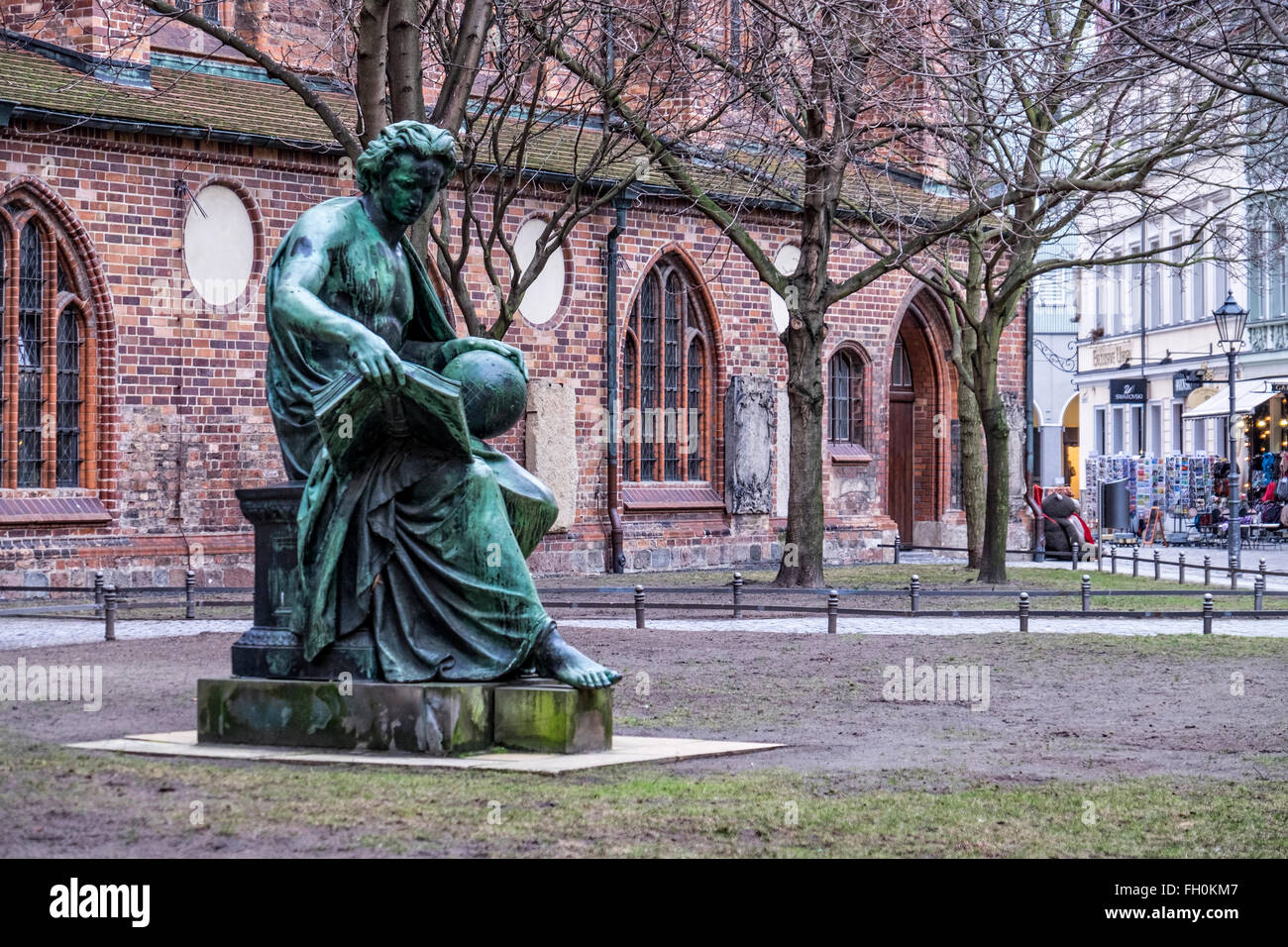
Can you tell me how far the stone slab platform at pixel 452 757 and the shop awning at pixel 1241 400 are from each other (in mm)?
36713

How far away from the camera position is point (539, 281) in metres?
30.3

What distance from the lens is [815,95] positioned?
23047 mm

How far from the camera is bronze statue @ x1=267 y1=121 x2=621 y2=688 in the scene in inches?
345

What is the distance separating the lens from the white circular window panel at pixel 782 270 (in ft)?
112

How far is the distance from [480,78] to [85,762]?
80.7ft

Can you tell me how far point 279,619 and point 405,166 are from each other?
7.31ft

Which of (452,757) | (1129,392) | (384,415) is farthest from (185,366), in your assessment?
(1129,392)

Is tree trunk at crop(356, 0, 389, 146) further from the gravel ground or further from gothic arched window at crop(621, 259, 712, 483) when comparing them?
gothic arched window at crop(621, 259, 712, 483)

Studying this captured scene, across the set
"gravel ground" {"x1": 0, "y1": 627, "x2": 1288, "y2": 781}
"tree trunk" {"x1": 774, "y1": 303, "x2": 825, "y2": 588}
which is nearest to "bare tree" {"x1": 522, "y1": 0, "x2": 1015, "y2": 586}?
"tree trunk" {"x1": 774, "y1": 303, "x2": 825, "y2": 588}

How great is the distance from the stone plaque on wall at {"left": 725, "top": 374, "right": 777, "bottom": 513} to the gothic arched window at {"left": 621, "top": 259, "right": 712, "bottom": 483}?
0.38m

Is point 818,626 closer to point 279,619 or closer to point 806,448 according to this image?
point 806,448

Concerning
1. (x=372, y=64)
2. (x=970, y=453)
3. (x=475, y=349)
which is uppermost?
(x=372, y=64)

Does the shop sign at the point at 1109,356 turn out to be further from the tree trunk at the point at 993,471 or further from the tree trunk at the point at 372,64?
the tree trunk at the point at 372,64

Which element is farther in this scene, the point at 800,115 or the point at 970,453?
the point at 970,453
